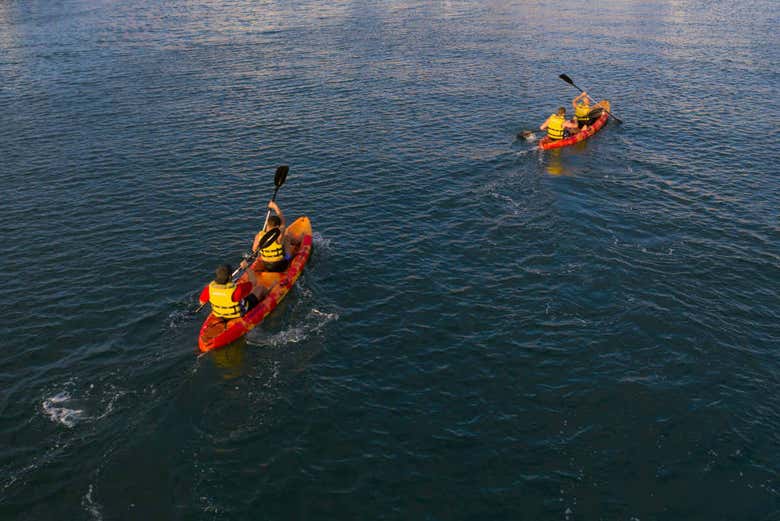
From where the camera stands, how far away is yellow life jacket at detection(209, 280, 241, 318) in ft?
70.4

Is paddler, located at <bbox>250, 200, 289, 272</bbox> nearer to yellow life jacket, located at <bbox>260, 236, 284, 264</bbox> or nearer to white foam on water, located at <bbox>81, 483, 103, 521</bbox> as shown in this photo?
yellow life jacket, located at <bbox>260, 236, 284, 264</bbox>

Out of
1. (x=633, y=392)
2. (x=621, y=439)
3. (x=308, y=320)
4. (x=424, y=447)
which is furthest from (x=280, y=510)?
(x=633, y=392)

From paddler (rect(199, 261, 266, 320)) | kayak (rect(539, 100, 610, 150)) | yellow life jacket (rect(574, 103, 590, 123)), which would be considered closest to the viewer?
paddler (rect(199, 261, 266, 320))

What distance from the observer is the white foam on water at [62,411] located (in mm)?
18391

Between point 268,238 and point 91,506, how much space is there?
12.5 metres

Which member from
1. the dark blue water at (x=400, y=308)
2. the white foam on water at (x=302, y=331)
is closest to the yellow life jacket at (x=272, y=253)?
the dark blue water at (x=400, y=308)

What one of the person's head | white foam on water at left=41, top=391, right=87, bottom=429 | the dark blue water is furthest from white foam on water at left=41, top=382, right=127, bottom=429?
the person's head

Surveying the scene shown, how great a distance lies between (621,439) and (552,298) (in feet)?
25.1

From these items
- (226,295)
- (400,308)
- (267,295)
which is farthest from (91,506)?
(400,308)

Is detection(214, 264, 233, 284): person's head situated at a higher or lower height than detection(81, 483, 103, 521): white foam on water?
higher

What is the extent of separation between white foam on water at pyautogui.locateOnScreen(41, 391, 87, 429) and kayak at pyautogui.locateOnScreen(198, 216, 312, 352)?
4539 millimetres

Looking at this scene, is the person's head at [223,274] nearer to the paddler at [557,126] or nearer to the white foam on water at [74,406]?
the white foam on water at [74,406]

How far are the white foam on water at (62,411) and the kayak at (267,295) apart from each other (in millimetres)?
4539

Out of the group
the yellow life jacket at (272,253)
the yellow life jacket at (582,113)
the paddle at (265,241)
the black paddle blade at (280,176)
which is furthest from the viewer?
the yellow life jacket at (582,113)
